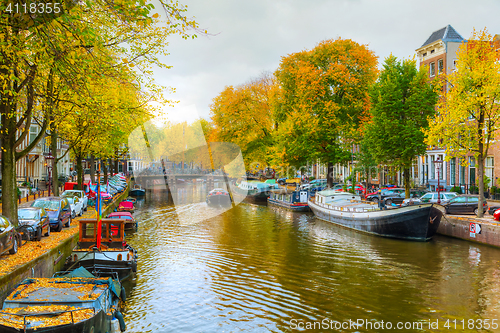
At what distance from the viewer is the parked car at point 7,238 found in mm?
13172

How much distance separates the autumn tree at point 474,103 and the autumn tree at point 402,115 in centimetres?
704

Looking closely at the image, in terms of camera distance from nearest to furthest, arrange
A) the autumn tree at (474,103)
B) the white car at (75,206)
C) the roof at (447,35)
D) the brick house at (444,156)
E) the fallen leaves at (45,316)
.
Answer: the fallen leaves at (45,316)
the autumn tree at (474,103)
the white car at (75,206)
the brick house at (444,156)
the roof at (447,35)

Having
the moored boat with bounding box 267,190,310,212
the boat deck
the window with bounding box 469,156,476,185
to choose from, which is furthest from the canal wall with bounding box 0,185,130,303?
the window with bounding box 469,156,476,185

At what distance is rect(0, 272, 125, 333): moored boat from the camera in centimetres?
849

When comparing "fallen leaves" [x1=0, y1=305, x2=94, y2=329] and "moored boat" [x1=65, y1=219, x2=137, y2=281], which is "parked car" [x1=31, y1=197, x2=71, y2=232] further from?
"fallen leaves" [x1=0, y1=305, x2=94, y2=329]

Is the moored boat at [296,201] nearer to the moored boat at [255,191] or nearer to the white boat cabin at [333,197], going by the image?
the white boat cabin at [333,197]

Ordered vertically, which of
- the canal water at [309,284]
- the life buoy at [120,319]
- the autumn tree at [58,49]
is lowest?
the canal water at [309,284]

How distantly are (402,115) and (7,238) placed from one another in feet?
102

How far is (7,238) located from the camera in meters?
13.5

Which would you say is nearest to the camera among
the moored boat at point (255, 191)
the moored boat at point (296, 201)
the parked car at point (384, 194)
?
the parked car at point (384, 194)

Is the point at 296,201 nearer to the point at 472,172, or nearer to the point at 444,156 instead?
the point at 444,156

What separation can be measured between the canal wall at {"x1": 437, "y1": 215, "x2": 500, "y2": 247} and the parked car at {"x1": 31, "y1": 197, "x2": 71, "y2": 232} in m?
22.8

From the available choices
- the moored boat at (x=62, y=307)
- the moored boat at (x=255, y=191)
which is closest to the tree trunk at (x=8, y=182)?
the moored boat at (x=62, y=307)

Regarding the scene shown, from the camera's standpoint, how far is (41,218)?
17750mm
